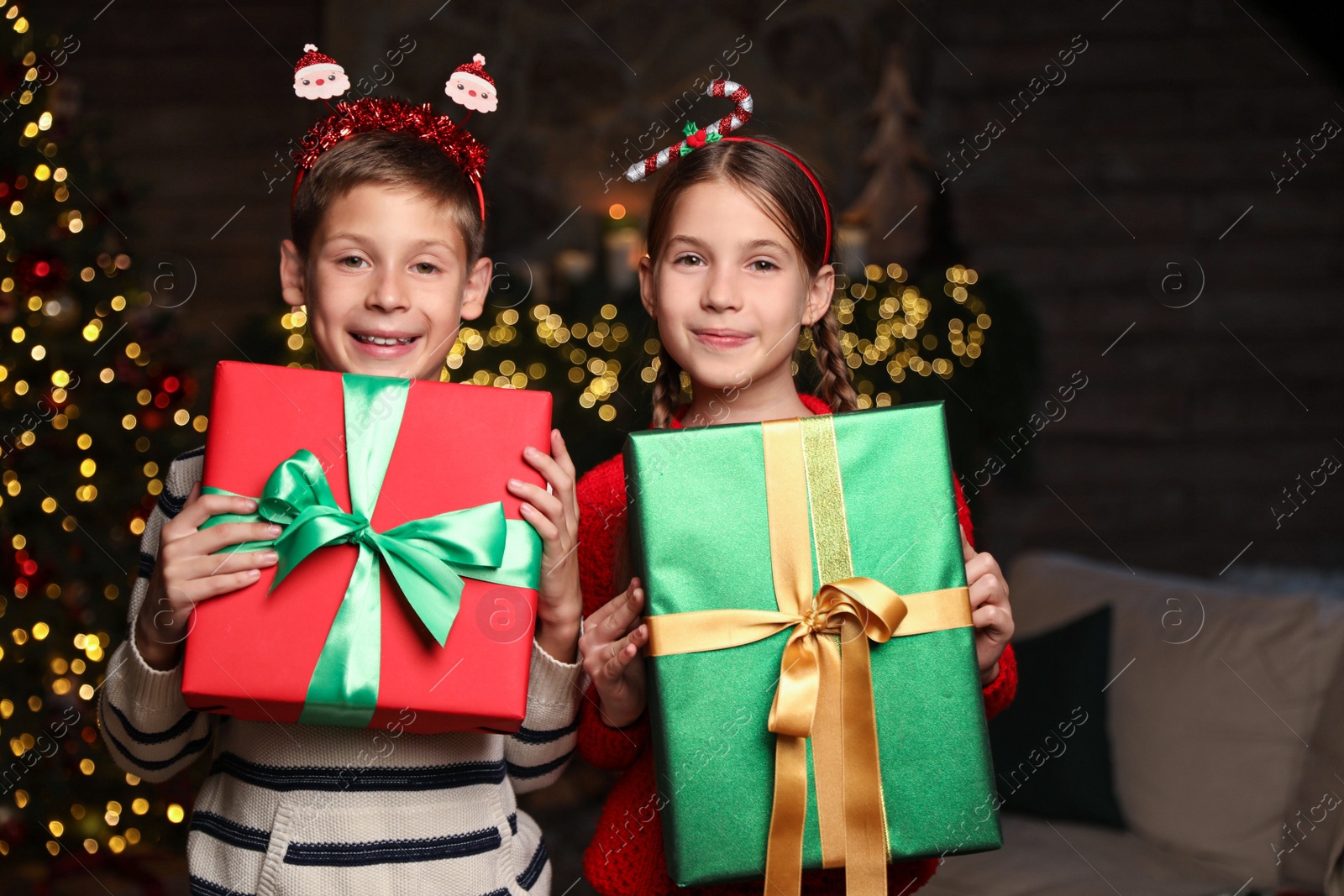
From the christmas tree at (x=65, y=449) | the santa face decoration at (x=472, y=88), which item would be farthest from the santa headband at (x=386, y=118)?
the christmas tree at (x=65, y=449)

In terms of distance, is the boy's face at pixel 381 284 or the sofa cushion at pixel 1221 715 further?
the sofa cushion at pixel 1221 715

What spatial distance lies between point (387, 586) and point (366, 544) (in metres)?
0.05

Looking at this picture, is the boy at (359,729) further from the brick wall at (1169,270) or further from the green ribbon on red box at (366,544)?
the brick wall at (1169,270)

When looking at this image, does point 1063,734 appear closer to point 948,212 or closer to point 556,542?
point 556,542

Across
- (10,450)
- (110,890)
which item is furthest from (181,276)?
(110,890)

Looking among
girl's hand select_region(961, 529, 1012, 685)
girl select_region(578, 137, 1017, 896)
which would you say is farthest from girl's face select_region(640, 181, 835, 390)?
girl's hand select_region(961, 529, 1012, 685)

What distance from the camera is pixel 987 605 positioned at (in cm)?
123

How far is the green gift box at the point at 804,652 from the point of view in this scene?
1083 mm

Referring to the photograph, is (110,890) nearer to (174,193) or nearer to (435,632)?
(435,632)

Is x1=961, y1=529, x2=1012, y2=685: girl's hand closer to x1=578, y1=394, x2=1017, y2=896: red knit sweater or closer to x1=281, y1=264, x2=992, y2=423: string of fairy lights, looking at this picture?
x1=578, y1=394, x2=1017, y2=896: red knit sweater

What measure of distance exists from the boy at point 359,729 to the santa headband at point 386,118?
0.03 meters

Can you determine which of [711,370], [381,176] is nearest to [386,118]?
[381,176]

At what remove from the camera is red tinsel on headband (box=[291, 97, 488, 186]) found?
1.35 metres

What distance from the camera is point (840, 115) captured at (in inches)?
200
